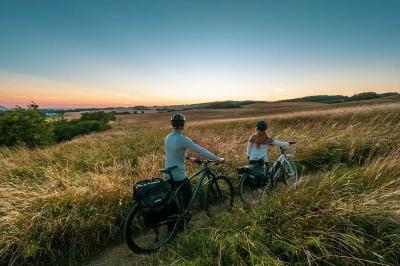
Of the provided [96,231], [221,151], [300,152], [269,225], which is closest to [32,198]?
[96,231]

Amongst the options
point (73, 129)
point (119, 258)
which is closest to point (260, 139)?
point (119, 258)

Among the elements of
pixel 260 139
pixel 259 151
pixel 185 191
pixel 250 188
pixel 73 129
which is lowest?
pixel 73 129

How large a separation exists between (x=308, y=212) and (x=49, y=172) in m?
6.40

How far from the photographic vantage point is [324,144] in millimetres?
10375

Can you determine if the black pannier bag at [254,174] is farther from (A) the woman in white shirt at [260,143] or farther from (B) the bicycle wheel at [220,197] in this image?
(B) the bicycle wheel at [220,197]

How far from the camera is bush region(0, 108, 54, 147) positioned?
760 inches

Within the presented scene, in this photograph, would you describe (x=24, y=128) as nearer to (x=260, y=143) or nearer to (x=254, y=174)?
(x=260, y=143)

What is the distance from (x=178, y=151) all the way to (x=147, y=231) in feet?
6.00

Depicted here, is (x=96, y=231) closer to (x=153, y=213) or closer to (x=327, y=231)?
(x=153, y=213)

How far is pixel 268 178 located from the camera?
702 cm

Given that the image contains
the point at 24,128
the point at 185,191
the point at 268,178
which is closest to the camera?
the point at 185,191

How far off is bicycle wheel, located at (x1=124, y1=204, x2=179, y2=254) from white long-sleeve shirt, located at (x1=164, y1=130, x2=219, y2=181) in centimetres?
82

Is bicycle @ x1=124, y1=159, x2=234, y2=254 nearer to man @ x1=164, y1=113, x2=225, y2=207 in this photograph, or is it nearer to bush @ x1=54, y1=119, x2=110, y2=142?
man @ x1=164, y1=113, x2=225, y2=207

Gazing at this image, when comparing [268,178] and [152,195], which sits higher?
[152,195]
